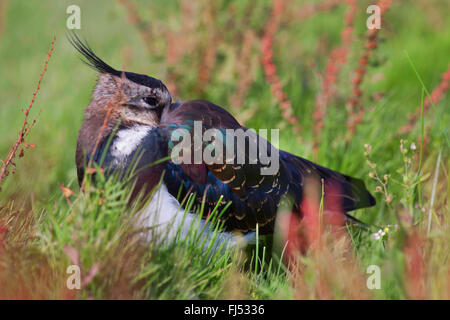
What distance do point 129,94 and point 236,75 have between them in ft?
8.20

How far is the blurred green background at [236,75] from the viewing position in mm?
4203

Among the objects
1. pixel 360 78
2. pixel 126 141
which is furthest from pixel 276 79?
pixel 126 141

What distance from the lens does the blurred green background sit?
4.20 m

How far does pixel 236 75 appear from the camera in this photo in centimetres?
521

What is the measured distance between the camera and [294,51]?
250 inches

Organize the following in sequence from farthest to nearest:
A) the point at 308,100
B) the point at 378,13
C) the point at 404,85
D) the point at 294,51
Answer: the point at 294,51 → the point at 404,85 → the point at 308,100 → the point at 378,13

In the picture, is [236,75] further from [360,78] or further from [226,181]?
[226,181]

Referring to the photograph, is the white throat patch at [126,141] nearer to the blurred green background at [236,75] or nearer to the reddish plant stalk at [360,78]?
the blurred green background at [236,75]

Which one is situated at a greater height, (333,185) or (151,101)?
(151,101)

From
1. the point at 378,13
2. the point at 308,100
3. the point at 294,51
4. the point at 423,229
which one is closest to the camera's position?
the point at 423,229

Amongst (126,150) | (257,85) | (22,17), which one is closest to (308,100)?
(257,85)

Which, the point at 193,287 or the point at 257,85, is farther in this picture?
the point at 257,85
